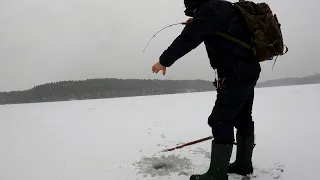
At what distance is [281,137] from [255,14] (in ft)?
10.5

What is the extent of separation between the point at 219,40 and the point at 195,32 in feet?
1.05

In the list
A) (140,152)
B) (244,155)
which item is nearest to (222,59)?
(244,155)

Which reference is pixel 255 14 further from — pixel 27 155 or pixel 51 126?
pixel 51 126

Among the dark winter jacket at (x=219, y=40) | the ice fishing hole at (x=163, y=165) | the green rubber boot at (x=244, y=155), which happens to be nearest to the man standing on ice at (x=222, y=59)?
the dark winter jacket at (x=219, y=40)

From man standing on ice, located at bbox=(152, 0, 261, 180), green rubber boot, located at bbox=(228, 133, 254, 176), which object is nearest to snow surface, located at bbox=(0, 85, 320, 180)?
green rubber boot, located at bbox=(228, 133, 254, 176)

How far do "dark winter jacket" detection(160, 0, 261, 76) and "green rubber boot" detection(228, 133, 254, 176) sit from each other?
3.14ft

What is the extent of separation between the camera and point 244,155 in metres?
3.04

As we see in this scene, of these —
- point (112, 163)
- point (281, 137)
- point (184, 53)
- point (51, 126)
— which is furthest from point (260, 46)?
point (51, 126)

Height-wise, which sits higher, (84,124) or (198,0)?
(198,0)

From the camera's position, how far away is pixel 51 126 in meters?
7.13

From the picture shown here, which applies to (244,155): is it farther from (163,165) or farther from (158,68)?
(158,68)

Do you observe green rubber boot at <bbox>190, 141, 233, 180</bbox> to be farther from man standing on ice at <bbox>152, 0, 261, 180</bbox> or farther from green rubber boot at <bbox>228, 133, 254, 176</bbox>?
green rubber boot at <bbox>228, 133, 254, 176</bbox>

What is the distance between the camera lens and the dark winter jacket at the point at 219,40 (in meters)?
2.36

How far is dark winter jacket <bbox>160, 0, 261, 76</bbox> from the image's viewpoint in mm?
2359
